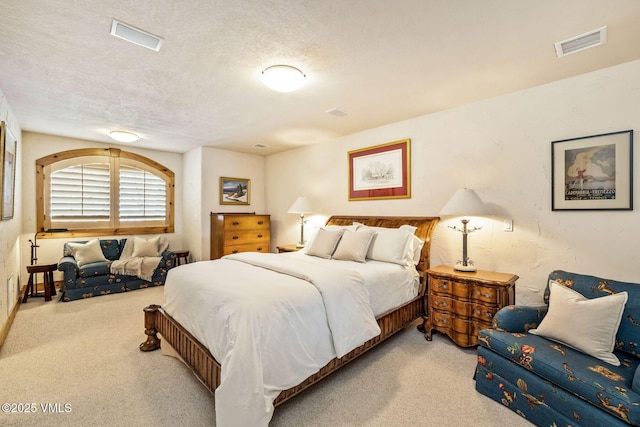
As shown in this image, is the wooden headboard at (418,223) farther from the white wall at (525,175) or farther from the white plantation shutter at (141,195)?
the white plantation shutter at (141,195)

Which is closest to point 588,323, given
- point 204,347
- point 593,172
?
point 593,172

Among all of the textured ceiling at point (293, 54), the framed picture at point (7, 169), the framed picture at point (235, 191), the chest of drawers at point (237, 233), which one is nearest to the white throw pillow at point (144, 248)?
the chest of drawers at point (237, 233)

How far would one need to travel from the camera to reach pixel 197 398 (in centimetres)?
197

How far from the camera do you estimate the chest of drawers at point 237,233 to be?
4.90 meters

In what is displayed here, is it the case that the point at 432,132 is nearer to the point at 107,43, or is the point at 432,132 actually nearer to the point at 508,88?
the point at 508,88

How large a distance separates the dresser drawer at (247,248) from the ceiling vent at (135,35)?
3439mm

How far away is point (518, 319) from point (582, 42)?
208 cm

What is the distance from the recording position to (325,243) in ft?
11.2

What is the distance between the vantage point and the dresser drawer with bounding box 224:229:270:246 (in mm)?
4922

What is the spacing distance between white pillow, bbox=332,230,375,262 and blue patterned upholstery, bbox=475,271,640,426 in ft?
4.48

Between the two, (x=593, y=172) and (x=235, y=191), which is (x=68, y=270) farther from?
(x=593, y=172)

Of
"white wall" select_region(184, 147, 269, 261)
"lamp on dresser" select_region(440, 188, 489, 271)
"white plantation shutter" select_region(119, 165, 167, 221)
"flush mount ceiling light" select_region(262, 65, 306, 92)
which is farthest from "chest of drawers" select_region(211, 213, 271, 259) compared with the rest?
"lamp on dresser" select_region(440, 188, 489, 271)

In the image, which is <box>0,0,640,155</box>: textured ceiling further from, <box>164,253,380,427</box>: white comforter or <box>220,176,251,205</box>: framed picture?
<box>220,176,251,205</box>: framed picture

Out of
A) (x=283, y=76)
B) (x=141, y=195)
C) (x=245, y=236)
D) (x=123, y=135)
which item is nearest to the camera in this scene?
(x=283, y=76)
